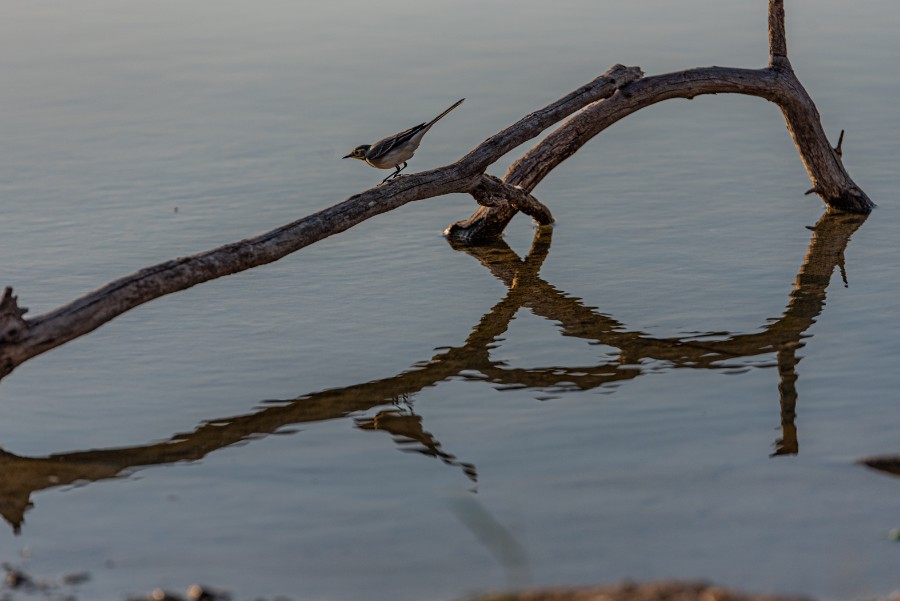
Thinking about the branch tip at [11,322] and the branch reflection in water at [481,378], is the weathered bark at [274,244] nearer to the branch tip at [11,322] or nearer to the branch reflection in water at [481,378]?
the branch tip at [11,322]

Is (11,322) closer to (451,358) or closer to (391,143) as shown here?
(451,358)

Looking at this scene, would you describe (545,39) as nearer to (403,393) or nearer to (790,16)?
(790,16)

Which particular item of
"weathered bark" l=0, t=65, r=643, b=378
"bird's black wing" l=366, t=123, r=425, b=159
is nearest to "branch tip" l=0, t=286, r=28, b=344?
"weathered bark" l=0, t=65, r=643, b=378

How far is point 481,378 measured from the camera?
29.3 ft

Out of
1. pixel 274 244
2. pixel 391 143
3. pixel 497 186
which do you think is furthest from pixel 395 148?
pixel 274 244

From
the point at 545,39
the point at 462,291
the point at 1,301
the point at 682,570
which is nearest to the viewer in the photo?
the point at 682,570

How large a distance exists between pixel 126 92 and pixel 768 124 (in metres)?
10.6

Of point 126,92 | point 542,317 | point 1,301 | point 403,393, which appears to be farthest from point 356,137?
point 1,301

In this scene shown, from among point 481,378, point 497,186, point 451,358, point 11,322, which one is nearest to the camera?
point 11,322

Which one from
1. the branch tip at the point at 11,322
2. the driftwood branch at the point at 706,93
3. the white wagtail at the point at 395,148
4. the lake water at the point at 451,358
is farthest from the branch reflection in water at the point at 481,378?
the white wagtail at the point at 395,148

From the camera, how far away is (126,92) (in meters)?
19.3

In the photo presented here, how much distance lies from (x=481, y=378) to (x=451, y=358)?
52 centimetres

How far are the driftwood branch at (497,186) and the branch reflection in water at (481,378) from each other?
2.92ft

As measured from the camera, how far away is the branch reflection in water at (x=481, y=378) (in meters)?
7.54
